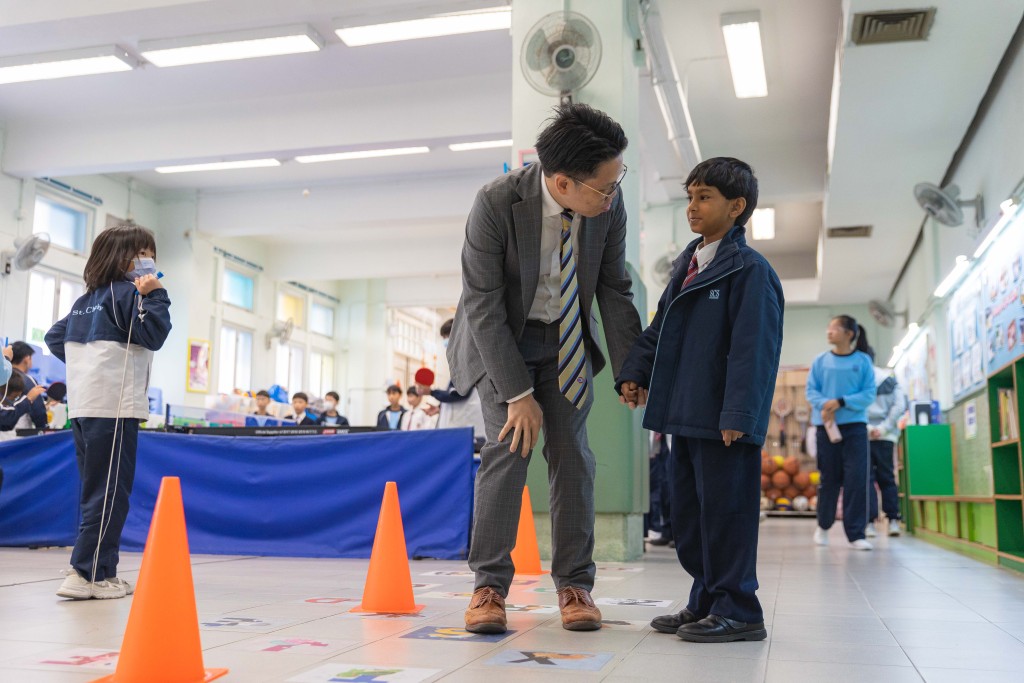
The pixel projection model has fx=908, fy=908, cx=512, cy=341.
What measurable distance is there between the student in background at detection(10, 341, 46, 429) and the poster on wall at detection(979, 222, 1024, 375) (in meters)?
6.62

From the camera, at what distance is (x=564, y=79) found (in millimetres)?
5102

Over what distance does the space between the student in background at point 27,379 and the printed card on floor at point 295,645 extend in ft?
17.0

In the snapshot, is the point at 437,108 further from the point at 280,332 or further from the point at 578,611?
the point at 280,332

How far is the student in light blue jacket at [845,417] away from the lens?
598 cm

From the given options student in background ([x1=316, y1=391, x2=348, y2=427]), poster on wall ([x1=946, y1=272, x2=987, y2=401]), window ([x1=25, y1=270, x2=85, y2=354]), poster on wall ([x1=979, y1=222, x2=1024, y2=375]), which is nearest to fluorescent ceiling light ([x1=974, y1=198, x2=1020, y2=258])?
poster on wall ([x1=979, y1=222, x2=1024, y2=375])

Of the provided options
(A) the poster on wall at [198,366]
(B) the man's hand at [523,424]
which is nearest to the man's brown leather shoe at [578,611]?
(B) the man's hand at [523,424]

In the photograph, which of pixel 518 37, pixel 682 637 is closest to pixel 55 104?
pixel 518 37

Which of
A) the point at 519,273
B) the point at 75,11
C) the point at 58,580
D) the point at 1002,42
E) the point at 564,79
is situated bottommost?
A: the point at 58,580

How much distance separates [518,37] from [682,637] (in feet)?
13.2

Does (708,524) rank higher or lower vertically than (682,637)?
higher

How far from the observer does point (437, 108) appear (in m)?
9.76

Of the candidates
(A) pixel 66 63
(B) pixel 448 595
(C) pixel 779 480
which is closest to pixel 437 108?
(A) pixel 66 63

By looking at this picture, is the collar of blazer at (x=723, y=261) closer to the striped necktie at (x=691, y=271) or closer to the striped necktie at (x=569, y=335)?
the striped necktie at (x=691, y=271)

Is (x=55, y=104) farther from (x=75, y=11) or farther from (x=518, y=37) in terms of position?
Answer: (x=518, y=37)
